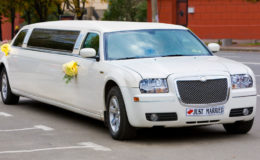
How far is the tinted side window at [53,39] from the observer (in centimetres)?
1128

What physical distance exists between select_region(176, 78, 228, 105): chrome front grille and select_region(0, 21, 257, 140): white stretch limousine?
0.04 feet

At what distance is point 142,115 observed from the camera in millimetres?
8789

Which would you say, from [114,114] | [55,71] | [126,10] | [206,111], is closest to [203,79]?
[206,111]

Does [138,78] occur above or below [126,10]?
above

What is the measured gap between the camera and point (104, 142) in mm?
9102

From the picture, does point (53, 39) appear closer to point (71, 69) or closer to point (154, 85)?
point (71, 69)

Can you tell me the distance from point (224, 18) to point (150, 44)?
4717 cm

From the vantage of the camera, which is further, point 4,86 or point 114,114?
point 4,86

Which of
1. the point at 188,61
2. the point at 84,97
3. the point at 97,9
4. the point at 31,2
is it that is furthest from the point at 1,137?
the point at 97,9

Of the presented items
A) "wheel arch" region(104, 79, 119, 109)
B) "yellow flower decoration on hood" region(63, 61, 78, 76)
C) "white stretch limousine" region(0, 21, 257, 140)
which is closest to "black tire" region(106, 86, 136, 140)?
"white stretch limousine" region(0, 21, 257, 140)

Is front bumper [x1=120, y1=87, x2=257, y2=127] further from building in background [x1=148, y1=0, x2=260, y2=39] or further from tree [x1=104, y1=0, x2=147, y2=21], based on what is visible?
tree [x1=104, y1=0, x2=147, y2=21]

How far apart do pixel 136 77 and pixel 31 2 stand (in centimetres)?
4717

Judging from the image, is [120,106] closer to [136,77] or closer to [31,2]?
[136,77]

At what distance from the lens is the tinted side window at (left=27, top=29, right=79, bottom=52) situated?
37.0 ft
